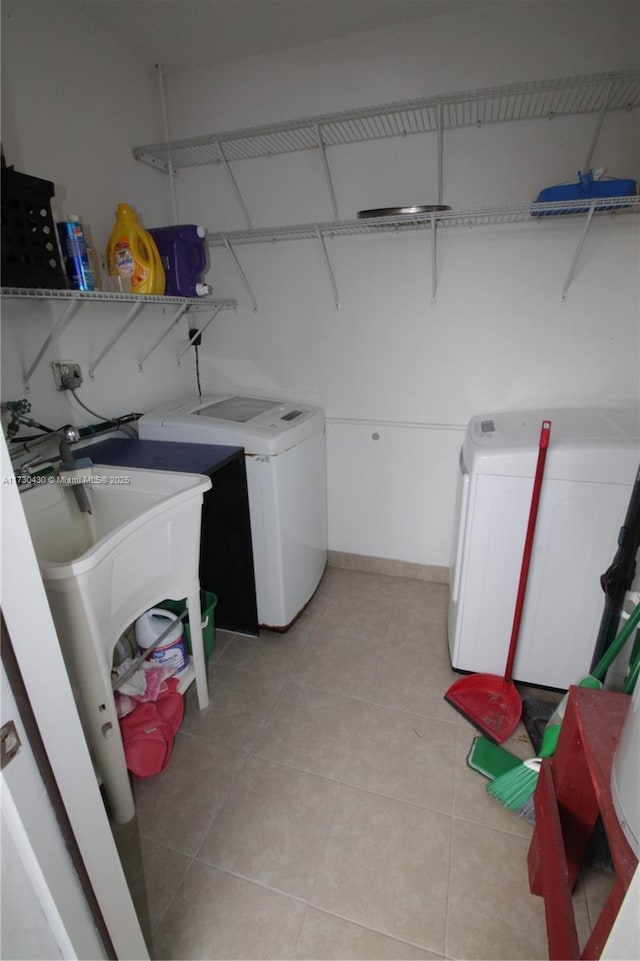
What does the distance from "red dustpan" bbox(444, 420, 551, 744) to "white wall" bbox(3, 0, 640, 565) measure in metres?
0.75

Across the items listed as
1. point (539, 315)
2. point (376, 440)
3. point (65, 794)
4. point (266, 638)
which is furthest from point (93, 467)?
point (539, 315)

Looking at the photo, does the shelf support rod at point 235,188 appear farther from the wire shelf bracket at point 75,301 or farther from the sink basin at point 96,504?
the sink basin at point 96,504

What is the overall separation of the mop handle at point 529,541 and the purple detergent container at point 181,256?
1598 mm

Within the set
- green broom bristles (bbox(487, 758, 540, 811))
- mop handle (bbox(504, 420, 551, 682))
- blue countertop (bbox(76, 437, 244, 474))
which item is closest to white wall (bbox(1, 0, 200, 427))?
blue countertop (bbox(76, 437, 244, 474))

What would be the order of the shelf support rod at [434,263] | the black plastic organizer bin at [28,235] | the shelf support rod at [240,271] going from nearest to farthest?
the black plastic organizer bin at [28,235] < the shelf support rod at [434,263] < the shelf support rod at [240,271]

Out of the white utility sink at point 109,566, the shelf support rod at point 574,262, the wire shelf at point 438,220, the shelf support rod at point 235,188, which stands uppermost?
the shelf support rod at point 235,188

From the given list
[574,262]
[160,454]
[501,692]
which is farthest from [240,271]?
[501,692]

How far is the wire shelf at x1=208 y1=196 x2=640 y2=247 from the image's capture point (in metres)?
1.60

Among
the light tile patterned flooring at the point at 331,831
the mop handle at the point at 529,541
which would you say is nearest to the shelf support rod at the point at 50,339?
the light tile patterned flooring at the point at 331,831

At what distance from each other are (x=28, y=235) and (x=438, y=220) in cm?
159

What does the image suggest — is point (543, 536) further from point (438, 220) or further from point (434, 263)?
point (438, 220)

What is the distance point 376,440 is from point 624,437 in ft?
3.88

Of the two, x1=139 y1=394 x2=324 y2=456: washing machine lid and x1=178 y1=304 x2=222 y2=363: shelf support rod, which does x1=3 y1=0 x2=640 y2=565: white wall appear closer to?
x1=178 y1=304 x2=222 y2=363: shelf support rod

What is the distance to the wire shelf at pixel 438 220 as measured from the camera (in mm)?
1599
